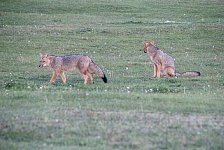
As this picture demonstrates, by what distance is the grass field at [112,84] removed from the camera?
1258cm

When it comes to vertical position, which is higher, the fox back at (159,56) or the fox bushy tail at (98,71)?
the fox back at (159,56)

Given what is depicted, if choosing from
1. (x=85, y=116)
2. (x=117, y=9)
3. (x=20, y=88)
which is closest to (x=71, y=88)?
(x=20, y=88)

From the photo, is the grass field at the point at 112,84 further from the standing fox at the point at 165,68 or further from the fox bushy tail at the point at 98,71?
the standing fox at the point at 165,68

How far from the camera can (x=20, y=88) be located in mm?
19578

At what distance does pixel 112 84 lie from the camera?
2112 centimetres

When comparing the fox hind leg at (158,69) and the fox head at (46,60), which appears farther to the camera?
the fox hind leg at (158,69)

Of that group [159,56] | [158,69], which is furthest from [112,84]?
[159,56]

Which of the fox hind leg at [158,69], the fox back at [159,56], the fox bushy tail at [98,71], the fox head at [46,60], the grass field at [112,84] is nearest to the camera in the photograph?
the grass field at [112,84]

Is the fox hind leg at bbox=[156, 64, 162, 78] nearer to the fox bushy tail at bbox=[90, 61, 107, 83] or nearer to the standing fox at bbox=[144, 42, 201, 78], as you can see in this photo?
the standing fox at bbox=[144, 42, 201, 78]

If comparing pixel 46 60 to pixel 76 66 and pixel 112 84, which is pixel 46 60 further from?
pixel 112 84

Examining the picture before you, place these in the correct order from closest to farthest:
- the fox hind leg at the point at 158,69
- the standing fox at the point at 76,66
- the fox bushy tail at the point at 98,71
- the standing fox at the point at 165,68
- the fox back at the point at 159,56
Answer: the fox bushy tail at the point at 98,71 → the standing fox at the point at 76,66 → the standing fox at the point at 165,68 → the fox hind leg at the point at 158,69 → the fox back at the point at 159,56

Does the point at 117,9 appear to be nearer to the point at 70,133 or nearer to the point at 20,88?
the point at 20,88

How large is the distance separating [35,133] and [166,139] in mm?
2787

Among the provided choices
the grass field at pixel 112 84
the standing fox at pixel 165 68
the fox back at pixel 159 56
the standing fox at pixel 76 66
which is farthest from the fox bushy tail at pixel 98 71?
the fox back at pixel 159 56
